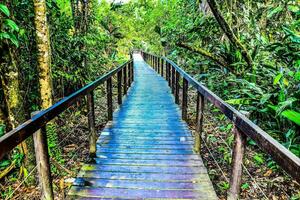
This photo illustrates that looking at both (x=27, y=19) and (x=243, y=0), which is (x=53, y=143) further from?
(x=243, y=0)

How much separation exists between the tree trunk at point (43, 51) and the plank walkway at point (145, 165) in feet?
3.44

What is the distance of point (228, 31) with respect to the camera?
4188 mm

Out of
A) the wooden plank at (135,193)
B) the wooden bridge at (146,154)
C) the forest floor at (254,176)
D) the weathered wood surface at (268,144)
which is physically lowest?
the forest floor at (254,176)

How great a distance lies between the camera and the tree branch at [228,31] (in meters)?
3.90

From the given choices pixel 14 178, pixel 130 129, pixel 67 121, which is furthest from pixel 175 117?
pixel 14 178

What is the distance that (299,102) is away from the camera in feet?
10.5

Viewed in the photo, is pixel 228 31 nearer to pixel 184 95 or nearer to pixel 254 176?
pixel 184 95

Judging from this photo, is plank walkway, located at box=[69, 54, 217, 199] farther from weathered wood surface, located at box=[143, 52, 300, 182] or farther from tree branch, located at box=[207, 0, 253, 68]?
tree branch, located at box=[207, 0, 253, 68]

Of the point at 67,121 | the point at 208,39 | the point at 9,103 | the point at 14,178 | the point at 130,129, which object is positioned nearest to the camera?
the point at 9,103

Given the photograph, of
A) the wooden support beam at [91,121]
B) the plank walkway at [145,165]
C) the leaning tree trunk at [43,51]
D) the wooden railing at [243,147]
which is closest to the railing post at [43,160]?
the plank walkway at [145,165]

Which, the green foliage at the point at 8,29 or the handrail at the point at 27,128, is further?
the green foliage at the point at 8,29

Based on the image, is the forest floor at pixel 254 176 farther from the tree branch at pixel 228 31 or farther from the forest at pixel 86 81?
the tree branch at pixel 228 31

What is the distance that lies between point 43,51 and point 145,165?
1.93 metres

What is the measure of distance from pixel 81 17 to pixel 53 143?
12.3ft
